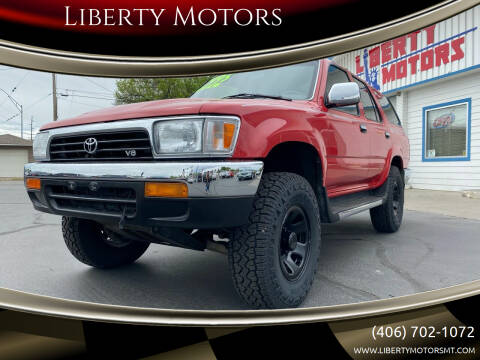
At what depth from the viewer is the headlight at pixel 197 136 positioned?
5.76 ft

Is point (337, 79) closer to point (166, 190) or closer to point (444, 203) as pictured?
point (166, 190)

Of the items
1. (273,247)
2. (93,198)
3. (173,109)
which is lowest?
(273,247)

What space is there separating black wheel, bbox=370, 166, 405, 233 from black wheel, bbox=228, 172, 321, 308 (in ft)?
7.60

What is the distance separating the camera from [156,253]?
141 inches

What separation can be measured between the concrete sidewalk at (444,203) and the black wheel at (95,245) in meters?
5.23

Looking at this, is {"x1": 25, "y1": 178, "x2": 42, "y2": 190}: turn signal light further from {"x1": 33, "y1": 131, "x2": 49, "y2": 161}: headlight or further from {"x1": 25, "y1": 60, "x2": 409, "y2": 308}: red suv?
{"x1": 33, "y1": 131, "x2": 49, "y2": 161}: headlight

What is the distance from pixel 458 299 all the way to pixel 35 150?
2560 millimetres

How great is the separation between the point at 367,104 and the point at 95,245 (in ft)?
10.4

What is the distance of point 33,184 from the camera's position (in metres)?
2.22

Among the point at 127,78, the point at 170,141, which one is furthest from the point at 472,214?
the point at 127,78

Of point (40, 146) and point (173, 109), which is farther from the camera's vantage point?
point (40, 146)

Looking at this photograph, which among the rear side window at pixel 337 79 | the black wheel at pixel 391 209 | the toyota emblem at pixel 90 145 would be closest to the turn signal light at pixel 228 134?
the toyota emblem at pixel 90 145

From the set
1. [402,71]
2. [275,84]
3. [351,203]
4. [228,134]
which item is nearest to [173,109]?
[228,134]

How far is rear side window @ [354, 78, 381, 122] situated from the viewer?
3.85 metres
